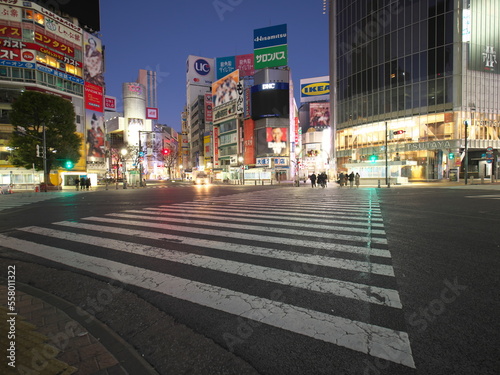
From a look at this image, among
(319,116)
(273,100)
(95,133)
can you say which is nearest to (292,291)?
(273,100)

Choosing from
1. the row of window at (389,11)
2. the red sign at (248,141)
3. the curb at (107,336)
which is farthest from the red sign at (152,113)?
the curb at (107,336)

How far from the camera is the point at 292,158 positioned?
56.7 metres

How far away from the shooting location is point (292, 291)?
3.45 m

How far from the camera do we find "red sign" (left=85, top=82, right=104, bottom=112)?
167ft

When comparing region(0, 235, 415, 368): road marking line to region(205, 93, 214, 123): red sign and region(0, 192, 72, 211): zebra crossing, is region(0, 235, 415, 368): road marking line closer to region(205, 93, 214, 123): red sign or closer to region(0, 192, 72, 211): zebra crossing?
region(0, 192, 72, 211): zebra crossing

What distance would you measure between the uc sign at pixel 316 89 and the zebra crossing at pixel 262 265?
293 feet

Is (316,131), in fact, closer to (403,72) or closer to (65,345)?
(403,72)

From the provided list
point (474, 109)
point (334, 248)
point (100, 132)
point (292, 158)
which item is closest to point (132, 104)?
point (100, 132)

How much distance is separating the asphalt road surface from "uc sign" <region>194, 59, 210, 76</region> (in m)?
102

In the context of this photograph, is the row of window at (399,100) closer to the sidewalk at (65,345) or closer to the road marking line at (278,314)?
the road marking line at (278,314)

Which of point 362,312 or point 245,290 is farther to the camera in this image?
point 245,290

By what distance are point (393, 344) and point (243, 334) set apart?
4.34ft

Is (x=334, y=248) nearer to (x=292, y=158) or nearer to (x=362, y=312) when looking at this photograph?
→ (x=362, y=312)

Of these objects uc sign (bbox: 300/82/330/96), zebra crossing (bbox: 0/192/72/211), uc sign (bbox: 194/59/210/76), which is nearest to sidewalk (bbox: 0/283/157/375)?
zebra crossing (bbox: 0/192/72/211)
